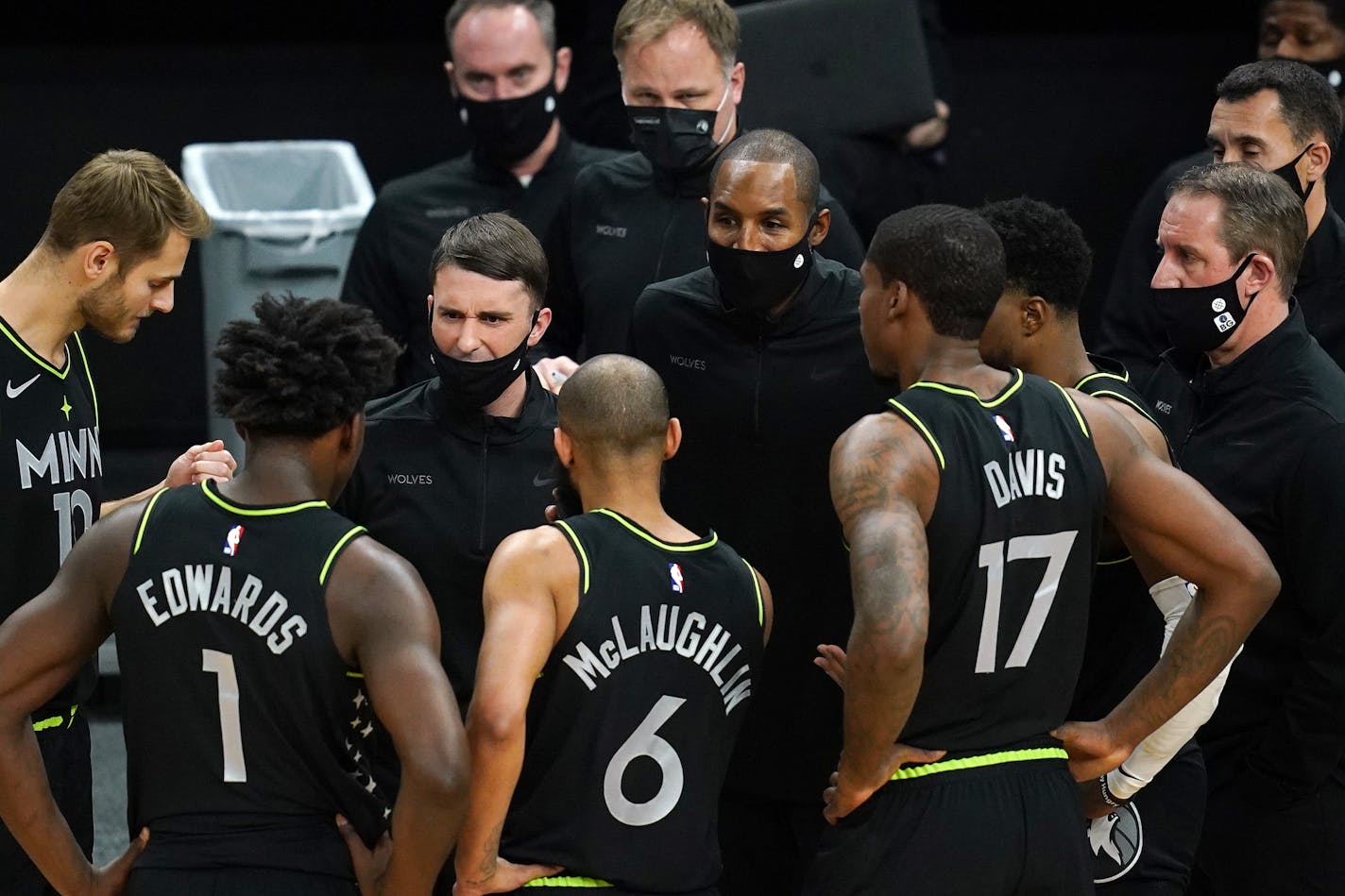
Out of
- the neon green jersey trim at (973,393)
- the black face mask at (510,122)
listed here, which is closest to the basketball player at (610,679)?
the neon green jersey trim at (973,393)

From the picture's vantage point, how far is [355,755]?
324cm

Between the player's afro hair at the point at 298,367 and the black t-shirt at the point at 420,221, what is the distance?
216cm

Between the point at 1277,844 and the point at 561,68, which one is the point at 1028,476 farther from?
the point at 561,68

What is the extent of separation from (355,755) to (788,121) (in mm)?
4016

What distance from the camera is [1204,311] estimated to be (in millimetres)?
4102

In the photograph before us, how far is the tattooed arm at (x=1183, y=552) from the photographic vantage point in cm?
347

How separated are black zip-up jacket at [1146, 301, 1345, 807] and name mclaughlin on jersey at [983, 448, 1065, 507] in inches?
33.9

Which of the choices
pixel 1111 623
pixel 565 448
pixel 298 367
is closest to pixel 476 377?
pixel 565 448

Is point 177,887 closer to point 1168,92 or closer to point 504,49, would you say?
point 504,49

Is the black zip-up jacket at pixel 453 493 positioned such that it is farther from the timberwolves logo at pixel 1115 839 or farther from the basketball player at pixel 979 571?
the timberwolves logo at pixel 1115 839

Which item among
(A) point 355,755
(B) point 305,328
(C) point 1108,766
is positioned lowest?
(C) point 1108,766

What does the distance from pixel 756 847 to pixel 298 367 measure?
182cm

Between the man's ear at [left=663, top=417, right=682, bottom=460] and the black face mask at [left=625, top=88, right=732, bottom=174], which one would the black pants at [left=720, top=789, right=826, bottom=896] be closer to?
the man's ear at [left=663, top=417, right=682, bottom=460]

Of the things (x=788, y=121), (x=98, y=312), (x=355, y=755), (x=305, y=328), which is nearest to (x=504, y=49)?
(x=788, y=121)
